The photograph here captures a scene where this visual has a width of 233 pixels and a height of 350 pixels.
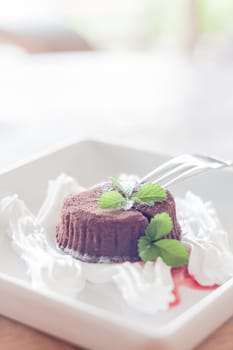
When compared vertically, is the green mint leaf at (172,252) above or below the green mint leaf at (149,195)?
below

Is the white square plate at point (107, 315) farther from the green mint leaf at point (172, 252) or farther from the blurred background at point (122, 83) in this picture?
the blurred background at point (122, 83)

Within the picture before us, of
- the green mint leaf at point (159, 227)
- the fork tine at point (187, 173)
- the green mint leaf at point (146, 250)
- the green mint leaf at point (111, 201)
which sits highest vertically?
the fork tine at point (187, 173)

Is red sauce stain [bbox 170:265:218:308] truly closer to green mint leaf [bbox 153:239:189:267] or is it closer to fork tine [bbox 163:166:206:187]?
green mint leaf [bbox 153:239:189:267]

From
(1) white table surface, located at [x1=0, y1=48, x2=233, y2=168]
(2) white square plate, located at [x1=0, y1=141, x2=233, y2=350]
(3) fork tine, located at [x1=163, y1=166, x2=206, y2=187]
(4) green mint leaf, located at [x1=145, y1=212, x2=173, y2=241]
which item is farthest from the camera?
(1) white table surface, located at [x1=0, y1=48, x2=233, y2=168]

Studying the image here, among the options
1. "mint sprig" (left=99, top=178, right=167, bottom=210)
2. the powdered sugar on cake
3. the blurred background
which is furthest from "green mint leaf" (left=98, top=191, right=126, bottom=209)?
the blurred background

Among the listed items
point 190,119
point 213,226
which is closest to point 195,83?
point 190,119

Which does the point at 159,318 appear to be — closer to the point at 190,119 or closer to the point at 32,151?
the point at 32,151

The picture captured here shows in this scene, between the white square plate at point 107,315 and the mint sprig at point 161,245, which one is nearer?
the white square plate at point 107,315

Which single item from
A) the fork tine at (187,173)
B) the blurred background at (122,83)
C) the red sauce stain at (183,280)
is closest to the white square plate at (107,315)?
the red sauce stain at (183,280)
